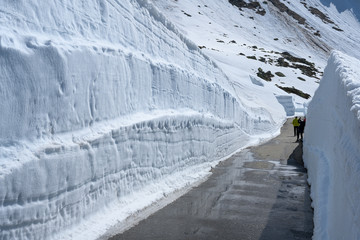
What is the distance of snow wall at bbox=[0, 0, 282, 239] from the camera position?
483cm

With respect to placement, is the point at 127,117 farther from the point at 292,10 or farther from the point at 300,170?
the point at 292,10

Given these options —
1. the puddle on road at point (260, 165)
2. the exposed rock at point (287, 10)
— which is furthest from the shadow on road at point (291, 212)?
the exposed rock at point (287, 10)

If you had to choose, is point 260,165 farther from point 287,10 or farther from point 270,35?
point 287,10

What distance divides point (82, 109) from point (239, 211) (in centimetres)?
335

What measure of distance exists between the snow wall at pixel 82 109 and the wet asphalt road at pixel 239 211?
85cm

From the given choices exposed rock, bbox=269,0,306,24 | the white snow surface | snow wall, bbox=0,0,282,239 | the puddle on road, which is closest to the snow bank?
the white snow surface

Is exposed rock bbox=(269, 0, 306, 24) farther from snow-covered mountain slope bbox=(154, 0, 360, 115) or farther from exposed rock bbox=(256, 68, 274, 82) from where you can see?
exposed rock bbox=(256, 68, 274, 82)

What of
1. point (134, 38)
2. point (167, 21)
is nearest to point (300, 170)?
point (167, 21)

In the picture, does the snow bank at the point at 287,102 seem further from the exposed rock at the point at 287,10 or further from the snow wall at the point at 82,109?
the exposed rock at the point at 287,10

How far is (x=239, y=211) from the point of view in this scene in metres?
7.65

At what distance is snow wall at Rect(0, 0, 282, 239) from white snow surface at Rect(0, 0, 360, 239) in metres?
0.01

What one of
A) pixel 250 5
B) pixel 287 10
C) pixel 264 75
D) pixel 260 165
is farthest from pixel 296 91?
pixel 287 10

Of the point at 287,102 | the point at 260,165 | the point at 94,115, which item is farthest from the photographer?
the point at 287,102

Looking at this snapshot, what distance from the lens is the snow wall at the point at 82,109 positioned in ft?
15.8
